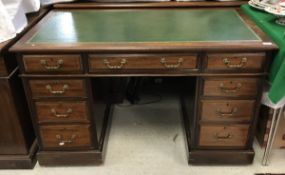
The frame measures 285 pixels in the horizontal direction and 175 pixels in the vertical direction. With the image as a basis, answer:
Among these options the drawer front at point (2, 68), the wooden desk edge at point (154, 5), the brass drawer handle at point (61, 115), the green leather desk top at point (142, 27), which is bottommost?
the brass drawer handle at point (61, 115)

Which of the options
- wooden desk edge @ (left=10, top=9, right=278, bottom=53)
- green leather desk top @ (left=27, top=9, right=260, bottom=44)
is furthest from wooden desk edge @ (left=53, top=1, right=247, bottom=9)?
wooden desk edge @ (left=10, top=9, right=278, bottom=53)

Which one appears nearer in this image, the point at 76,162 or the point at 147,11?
the point at 76,162

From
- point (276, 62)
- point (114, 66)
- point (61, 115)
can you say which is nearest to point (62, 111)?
point (61, 115)

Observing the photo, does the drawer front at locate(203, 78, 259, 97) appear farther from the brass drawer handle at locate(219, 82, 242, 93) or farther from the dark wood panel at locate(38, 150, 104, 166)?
the dark wood panel at locate(38, 150, 104, 166)

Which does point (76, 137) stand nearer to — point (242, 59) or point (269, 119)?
point (242, 59)

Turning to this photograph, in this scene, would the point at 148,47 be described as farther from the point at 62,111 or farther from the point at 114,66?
the point at 62,111

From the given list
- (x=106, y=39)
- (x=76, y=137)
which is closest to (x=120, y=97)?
(x=76, y=137)

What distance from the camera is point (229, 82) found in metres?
1.33

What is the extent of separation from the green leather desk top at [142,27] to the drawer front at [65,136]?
0.44 metres

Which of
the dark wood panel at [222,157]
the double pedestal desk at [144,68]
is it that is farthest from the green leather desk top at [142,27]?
the dark wood panel at [222,157]

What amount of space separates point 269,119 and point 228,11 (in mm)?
636

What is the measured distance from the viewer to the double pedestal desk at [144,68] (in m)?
1.26

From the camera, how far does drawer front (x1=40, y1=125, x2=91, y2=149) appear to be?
1.47m

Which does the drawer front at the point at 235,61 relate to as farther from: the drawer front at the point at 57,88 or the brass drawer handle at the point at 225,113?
the drawer front at the point at 57,88
